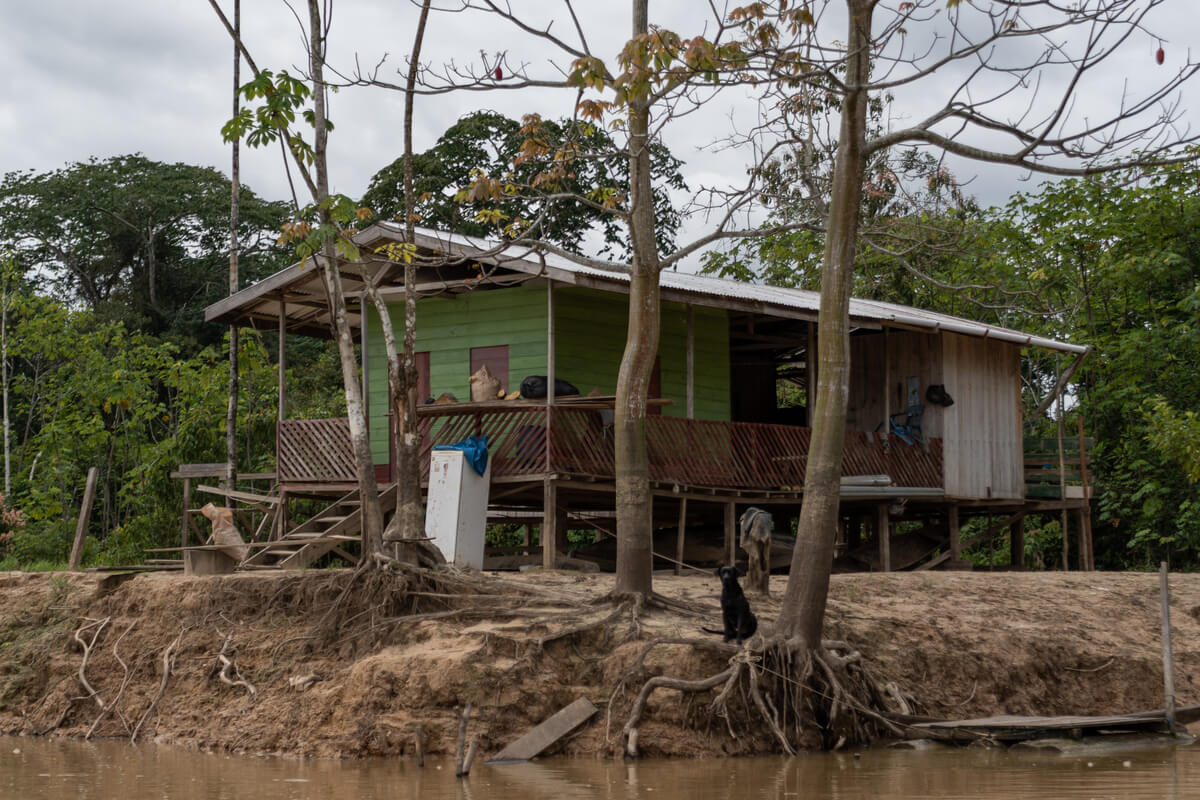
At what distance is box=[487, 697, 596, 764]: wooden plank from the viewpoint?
1111cm

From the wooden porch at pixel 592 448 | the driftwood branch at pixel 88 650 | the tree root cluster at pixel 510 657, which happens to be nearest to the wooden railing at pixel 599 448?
the wooden porch at pixel 592 448

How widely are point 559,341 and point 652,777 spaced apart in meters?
9.35

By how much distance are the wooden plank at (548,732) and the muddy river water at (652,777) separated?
0.45 ft

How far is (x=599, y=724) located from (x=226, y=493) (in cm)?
812

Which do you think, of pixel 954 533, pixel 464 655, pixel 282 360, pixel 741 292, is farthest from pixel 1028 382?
pixel 464 655

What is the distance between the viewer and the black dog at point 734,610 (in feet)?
38.9

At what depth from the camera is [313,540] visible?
50.8 feet

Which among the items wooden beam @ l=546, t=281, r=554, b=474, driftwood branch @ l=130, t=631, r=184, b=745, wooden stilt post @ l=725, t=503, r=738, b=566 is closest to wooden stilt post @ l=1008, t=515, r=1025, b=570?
wooden stilt post @ l=725, t=503, r=738, b=566

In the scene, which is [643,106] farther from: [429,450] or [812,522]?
[429,450]

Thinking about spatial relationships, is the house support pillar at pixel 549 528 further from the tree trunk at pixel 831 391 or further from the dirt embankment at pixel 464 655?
the tree trunk at pixel 831 391

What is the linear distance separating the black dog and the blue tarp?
5.36 metres

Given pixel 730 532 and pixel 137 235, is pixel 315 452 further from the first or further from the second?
pixel 137 235

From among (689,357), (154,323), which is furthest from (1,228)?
(689,357)

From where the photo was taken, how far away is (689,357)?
1859 cm
